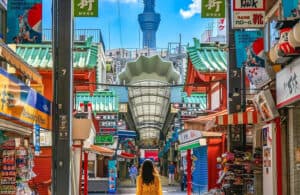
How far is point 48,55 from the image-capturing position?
2531 centimetres

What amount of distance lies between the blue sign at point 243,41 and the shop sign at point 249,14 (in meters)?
0.82

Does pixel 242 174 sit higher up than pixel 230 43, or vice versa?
pixel 230 43

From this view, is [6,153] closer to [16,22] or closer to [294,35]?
[16,22]

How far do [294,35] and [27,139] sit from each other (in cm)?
819

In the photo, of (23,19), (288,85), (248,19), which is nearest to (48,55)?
(23,19)

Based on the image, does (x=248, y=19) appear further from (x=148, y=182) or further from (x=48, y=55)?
(x=48, y=55)

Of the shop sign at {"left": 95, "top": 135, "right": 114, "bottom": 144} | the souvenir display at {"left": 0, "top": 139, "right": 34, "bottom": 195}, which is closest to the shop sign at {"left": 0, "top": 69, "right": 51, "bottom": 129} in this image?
the souvenir display at {"left": 0, "top": 139, "right": 34, "bottom": 195}

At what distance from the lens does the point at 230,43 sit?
53.8 ft

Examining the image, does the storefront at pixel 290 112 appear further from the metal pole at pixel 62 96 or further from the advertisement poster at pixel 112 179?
the advertisement poster at pixel 112 179

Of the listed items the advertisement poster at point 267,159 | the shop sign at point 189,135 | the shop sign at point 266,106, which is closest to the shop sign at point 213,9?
the shop sign at point 266,106

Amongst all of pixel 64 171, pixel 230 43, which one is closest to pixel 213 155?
pixel 230 43

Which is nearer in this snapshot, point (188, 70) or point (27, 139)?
point (27, 139)

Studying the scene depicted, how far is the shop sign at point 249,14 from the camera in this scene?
13.5m

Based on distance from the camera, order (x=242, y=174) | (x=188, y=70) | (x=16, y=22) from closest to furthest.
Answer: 1. (x=16, y=22)
2. (x=242, y=174)
3. (x=188, y=70)
